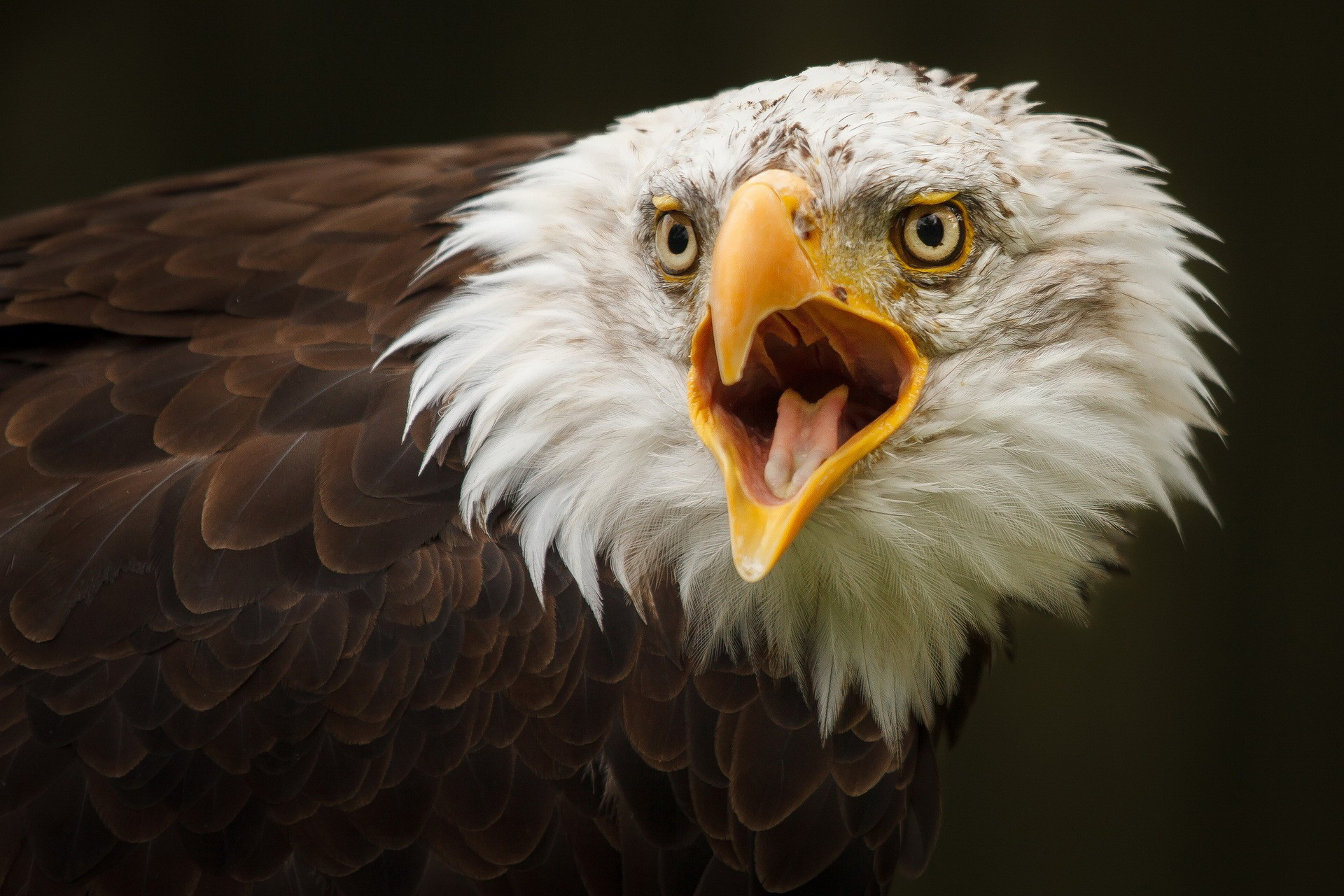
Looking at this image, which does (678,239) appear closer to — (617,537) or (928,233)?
(928,233)

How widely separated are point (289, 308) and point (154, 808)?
0.92 m

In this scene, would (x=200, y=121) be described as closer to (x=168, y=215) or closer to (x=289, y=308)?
(x=168, y=215)

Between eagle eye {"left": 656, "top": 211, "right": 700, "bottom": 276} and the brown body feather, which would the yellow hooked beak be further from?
the brown body feather

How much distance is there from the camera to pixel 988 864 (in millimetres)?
4969

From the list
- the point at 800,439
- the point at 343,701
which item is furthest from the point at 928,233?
the point at 343,701

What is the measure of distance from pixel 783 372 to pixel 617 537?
39 centimetres

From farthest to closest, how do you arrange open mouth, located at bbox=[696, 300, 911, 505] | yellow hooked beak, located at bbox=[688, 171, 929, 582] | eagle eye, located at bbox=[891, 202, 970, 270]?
eagle eye, located at bbox=[891, 202, 970, 270]
open mouth, located at bbox=[696, 300, 911, 505]
yellow hooked beak, located at bbox=[688, 171, 929, 582]

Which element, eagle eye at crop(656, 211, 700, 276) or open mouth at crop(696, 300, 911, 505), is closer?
open mouth at crop(696, 300, 911, 505)

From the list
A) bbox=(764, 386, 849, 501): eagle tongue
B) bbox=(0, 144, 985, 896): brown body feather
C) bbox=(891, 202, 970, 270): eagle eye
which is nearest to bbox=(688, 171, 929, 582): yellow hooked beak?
bbox=(764, 386, 849, 501): eagle tongue

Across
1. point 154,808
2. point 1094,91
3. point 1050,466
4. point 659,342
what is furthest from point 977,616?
point 1094,91

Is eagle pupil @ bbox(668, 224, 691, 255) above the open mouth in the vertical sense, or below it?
above

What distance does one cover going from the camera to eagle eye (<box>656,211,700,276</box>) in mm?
2025

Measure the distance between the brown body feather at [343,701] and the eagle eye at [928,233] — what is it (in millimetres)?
704

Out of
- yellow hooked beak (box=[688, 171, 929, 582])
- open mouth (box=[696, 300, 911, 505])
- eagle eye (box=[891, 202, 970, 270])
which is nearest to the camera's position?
yellow hooked beak (box=[688, 171, 929, 582])
